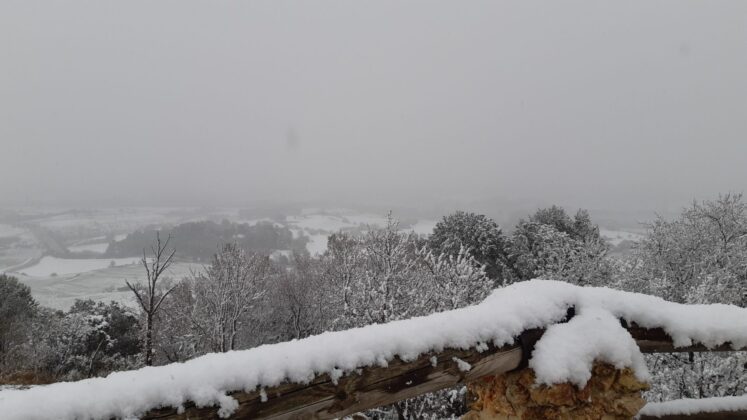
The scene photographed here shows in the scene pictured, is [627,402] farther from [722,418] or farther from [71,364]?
[71,364]

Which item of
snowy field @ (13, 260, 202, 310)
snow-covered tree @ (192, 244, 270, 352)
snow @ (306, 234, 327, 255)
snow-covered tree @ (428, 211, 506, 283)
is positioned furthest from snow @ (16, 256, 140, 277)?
snow-covered tree @ (428, 211, 506, 283)

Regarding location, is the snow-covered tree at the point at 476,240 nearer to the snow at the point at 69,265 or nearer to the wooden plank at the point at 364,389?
the wooden plank at the point at 364,389

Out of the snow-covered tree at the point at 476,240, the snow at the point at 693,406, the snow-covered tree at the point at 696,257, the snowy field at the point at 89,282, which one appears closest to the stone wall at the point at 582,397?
the snow at the point at 693,406

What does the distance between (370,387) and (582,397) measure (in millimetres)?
1038

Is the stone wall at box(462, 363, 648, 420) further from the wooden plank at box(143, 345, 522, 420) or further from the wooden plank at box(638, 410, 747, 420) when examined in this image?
the wooden plank at box(638, 410, 747, 420)

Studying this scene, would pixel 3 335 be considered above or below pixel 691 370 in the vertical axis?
below

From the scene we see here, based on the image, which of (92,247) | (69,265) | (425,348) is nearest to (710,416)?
(425,348)

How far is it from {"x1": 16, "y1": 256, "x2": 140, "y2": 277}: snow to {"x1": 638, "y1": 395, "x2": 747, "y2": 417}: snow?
206 feet

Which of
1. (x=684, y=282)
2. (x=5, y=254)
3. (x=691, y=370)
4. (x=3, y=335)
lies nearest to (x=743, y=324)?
(x=691, y=370)

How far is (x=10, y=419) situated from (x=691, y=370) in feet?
36.5

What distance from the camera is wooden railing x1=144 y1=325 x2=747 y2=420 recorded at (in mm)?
1287

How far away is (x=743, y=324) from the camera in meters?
2.01

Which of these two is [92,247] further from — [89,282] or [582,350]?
[582,350]

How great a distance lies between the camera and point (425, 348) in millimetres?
1593
